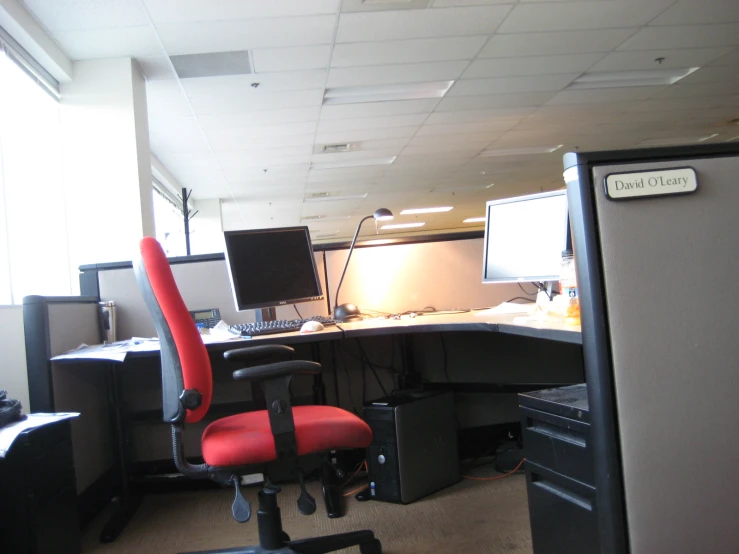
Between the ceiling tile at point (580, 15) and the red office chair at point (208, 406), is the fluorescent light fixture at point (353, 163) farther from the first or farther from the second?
the red office chair at point (208, 406)

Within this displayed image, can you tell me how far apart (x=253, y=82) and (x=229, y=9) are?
1093mm

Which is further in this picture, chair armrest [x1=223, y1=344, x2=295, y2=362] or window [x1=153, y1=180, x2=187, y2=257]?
window [x1=153, y1=180, x2=187, y2=257]

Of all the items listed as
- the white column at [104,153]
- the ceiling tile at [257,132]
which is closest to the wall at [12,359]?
the white column at [104,153]

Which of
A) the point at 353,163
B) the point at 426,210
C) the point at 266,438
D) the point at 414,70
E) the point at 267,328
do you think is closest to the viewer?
the point at 266,438

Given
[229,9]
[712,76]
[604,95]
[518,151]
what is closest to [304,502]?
[229,9]

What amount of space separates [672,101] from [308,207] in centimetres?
592

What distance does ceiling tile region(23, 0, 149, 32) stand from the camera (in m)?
3.25

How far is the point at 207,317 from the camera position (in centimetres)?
266

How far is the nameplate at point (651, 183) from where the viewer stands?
3.30 ft

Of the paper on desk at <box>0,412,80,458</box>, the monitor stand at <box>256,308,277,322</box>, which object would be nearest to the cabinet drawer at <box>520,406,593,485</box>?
the paper on desk at <box>0,412,80,458</box>

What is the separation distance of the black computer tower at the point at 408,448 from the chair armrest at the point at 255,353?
694 millimetres

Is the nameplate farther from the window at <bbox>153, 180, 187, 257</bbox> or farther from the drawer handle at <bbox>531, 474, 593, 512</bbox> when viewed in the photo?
the window at <bbox>153, 180, 187, 257</bbox>

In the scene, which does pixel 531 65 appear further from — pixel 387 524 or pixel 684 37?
pixel 387 524

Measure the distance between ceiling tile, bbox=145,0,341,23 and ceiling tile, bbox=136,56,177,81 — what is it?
0.58 meters
